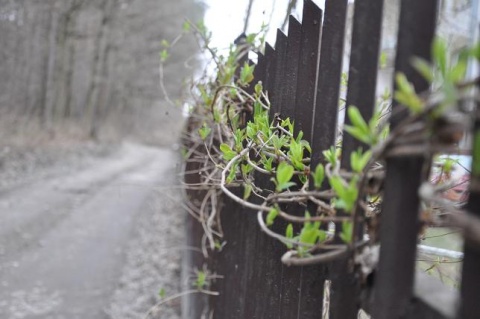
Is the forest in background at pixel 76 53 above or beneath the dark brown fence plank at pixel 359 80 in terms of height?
above

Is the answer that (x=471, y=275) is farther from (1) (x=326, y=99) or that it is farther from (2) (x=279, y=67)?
(2) (x=279, y=67)

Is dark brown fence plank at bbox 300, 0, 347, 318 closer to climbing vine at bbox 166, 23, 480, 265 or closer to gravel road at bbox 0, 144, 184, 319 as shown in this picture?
climbing vine at bbox 166, 23, 480, 265

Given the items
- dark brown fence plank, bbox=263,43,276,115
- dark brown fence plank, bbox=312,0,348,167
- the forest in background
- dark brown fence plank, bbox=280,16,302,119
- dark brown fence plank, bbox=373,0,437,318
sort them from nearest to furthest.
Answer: dark brown fence plank, bbox=373,0,437,318
dark brown fence plank, bbox=312,0,348,167
dark brown fence plank, bbox=280,16,302,119
dark brown fence plank, bbox=263,43,276,115
the forest in background

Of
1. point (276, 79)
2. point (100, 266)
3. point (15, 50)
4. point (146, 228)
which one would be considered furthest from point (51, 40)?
point (276, 79)

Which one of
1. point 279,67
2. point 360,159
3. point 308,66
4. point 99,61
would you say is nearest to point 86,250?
point 279,67

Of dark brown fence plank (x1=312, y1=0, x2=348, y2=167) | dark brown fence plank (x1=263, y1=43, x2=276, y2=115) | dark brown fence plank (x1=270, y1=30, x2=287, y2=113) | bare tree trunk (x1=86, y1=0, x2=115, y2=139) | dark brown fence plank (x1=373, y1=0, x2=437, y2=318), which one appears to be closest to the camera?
dark brown fence plank (x1=373, y1=0, x2=437, y2=318)

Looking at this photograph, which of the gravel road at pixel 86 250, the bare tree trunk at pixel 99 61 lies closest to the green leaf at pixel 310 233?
the gravel road at pixel 86 250

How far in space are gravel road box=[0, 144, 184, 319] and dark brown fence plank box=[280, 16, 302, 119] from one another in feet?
4.48

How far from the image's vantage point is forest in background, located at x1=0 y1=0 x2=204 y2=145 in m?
21.0

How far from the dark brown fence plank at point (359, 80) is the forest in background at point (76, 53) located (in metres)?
16.1

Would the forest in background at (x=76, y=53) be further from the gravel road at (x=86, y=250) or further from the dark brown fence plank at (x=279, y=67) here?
the dark brown fence plank at (x=279, y=67)

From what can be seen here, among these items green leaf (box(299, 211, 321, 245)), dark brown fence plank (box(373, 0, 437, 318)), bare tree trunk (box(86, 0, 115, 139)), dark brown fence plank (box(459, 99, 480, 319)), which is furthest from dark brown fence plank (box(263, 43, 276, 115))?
bare tree trunk (box(86, 0, 115, 139))

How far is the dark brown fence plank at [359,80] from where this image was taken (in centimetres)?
110

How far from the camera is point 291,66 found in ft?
5.93
